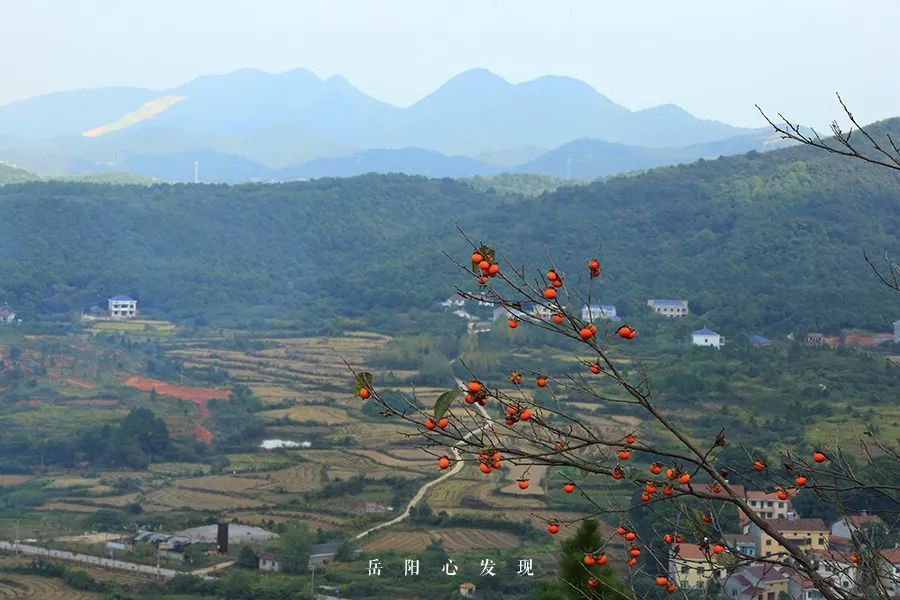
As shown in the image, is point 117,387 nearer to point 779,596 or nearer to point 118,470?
point 118,470

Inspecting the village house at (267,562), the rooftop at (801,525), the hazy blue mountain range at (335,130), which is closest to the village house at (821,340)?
the rooftop at (801,525)

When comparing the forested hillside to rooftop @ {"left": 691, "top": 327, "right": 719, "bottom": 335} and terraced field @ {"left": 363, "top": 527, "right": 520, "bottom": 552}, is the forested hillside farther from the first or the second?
terraced field @ {"left": 363, "top": 527, "right": 520, "bottom": 552}

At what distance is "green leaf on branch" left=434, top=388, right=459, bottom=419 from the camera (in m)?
3.06

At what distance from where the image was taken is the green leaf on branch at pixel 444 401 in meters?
3.06

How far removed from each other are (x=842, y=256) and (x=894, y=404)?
14.1 metres

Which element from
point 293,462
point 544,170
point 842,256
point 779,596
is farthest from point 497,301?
point 544,170

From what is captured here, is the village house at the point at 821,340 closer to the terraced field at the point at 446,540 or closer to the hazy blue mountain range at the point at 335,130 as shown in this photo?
the terraced field at the point at 446,540

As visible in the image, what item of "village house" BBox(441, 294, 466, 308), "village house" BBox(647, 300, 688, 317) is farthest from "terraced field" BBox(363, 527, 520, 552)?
"village house" BBox(441, 294, 466, 308)

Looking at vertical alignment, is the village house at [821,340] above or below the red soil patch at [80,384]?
above

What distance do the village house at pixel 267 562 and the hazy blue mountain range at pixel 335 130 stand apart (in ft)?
298

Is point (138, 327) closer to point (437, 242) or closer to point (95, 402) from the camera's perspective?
point (437, 242)

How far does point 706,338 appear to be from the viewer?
35.7 m

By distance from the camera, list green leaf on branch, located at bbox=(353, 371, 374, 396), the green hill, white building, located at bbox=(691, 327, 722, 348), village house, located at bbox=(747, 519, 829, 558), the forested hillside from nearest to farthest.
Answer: green leaf on branch, located at bbox=(353, 371, 374, 396) < village house, located at bbox=(747, 519, 829, 558) < white building, located at bbox=(691, 327, 722, 348) < the forested hillside < the green hill

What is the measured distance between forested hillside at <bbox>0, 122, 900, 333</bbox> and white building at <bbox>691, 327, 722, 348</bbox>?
1.55m
